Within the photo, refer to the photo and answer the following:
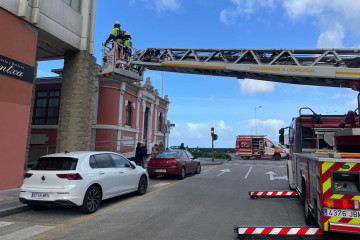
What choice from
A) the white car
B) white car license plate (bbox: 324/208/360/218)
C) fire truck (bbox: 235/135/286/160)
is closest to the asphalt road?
the white car

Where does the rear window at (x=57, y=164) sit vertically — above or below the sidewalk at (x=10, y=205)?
above

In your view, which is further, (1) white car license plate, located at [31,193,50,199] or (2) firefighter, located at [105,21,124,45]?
(2) firefighter, located at [105,21,124,45]

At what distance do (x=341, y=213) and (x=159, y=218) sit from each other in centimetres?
388

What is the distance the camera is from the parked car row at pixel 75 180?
6508 mm

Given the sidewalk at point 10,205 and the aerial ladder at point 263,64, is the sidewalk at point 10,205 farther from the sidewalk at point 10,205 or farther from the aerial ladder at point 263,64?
the aerial ladder at point 263,64

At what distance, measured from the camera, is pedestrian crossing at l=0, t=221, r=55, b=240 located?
206 inches

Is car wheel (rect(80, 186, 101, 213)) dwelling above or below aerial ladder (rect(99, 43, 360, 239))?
below

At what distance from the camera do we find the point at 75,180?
6.58m

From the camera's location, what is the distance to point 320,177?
14.1 feet

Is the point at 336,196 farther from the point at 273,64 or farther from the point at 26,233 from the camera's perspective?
the point at 26,233

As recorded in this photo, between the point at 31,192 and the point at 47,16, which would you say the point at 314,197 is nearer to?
the point at 31,192

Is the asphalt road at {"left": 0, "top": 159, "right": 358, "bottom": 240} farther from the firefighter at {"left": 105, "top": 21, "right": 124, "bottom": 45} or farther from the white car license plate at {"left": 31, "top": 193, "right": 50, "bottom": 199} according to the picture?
the firefighter at {"left": 105, "top": 21, "right": 124, "bottom": 45}

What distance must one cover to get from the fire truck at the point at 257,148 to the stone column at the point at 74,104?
80.2ft

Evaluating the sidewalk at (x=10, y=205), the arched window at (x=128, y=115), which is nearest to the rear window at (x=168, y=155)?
the sidewalk at (x=10, y=205)
